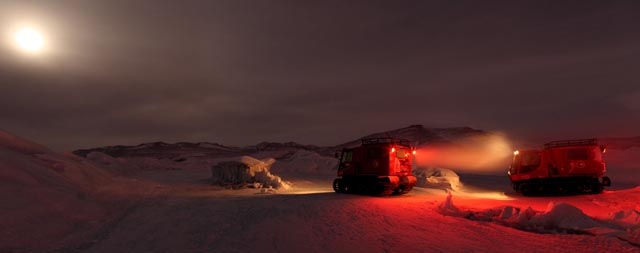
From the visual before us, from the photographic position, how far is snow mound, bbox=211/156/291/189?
30.6 m

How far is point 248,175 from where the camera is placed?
3195 cm

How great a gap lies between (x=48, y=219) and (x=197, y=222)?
15.3ft

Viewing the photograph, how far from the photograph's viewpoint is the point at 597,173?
66.6 ft

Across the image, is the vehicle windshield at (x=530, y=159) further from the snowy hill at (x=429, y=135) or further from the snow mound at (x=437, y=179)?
the snowy hill at (x=429, y=135)

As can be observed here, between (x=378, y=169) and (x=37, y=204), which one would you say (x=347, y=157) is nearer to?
(x=378, y=169)

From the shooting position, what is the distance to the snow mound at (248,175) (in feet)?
101

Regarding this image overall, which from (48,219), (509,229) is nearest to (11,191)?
(48,219)

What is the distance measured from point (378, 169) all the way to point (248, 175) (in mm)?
15523

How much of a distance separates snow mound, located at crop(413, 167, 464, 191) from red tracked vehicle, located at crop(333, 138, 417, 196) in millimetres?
9485

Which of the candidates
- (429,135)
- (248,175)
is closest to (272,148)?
(429,135)

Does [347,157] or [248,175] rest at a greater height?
[347,157]

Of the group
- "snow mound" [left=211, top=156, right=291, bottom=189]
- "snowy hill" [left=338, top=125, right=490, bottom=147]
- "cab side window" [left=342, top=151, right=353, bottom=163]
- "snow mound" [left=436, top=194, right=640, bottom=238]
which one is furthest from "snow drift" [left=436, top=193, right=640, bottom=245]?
"snowy hill" [left=338, top=125, right=490, bottom=147]

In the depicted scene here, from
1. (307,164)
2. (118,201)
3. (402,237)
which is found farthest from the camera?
(307,164)

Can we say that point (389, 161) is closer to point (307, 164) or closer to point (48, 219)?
point (48, 219)
